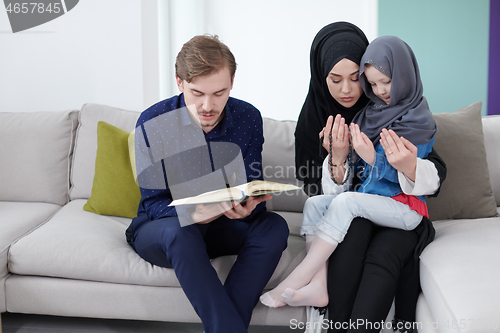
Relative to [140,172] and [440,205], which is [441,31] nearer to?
[440,205]

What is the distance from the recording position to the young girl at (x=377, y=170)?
129 cm

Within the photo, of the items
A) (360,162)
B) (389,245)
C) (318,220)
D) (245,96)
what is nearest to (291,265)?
(318,220)

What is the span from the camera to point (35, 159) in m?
1.96

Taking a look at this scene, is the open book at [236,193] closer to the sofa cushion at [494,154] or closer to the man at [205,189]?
the man at [205,189]

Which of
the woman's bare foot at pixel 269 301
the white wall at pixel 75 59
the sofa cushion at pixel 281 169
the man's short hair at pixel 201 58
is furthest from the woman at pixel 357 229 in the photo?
the white wall at pixel 75 59

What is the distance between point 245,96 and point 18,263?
2.08m

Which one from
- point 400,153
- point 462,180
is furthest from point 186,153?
point 462,180

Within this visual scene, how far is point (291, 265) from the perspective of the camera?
137 centimetres

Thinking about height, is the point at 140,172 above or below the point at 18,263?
above

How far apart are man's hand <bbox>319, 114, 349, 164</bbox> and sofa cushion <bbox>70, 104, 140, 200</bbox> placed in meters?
1.01

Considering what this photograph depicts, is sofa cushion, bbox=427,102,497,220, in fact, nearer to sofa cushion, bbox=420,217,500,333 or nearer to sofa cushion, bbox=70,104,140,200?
sofa cushion, bbox=420,217,500,333

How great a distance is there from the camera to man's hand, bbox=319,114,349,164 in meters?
1.43

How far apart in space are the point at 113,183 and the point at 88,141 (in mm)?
353

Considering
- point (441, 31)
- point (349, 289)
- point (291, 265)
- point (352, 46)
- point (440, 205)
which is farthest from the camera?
point (441, 31)
